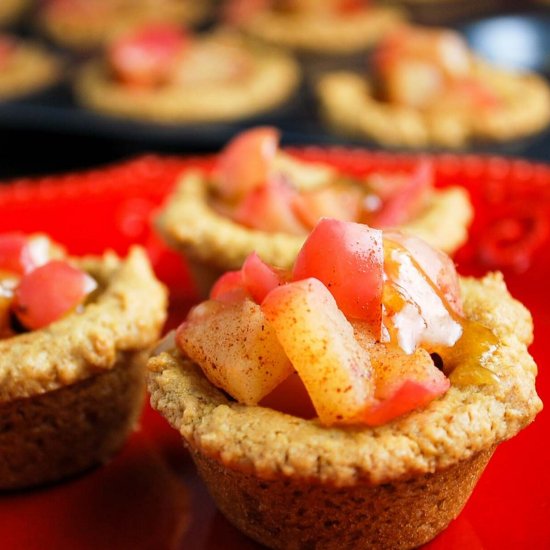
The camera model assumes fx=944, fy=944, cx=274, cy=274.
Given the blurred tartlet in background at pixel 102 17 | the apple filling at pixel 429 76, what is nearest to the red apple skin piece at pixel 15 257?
the apple filling at pixel 429 76

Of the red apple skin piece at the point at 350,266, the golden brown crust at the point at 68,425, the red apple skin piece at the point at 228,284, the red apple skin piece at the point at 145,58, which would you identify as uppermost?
the red apple skin piece at the point at 350,266

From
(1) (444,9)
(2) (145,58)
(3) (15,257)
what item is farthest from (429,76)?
(3) (15,257)

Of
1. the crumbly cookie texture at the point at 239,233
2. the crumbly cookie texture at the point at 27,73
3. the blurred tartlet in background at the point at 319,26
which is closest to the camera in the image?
the crumbly cookie texture at the point at 239,233

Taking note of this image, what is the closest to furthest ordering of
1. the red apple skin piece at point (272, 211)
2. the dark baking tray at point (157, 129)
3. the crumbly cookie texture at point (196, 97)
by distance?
the red apple skin piece at point (272, 211) → the dark baking tray at point (157, 129) → the crumbly cookie texture at point (196, 97)

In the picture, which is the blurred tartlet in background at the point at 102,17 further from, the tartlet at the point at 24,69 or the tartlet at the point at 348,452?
the tartlet at the point at 348,452

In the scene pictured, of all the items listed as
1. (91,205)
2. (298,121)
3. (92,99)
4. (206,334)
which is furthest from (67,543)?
(92,99)

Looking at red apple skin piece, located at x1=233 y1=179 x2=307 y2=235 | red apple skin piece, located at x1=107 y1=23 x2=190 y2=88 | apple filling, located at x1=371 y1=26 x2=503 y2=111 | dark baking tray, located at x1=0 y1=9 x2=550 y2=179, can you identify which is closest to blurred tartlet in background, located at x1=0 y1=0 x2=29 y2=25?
dark baking tray, located at x1=0 y1=9 x2=550 y2=179
